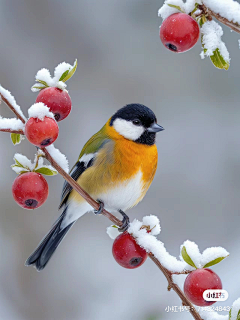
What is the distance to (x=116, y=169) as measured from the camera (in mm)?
1508

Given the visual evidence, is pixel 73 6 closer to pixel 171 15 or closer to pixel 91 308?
pixel 91 308

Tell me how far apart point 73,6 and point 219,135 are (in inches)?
73.8

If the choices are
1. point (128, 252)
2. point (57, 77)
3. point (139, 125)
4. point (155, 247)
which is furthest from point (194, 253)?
point (139, 125)

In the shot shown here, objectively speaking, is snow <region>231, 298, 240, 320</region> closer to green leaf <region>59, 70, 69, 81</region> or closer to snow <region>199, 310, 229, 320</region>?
snow <region>199, 310, 229, 320</region>

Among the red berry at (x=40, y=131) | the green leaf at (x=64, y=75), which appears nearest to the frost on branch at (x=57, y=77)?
the green leaf at (x=64, y=75)

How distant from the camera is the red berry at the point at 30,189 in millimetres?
975

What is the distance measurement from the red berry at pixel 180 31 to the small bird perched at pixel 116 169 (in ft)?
2.27

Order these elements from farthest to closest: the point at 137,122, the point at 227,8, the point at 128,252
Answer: the point at 137,122
the point at 128,252
the point at 227,8

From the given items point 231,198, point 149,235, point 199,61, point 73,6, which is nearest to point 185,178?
point 231,198

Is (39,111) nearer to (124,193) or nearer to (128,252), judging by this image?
(128,252)

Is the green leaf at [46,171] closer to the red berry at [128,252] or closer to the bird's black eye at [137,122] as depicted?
the red berry at [128,252]

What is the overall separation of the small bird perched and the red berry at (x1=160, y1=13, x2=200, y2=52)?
0.69 meters

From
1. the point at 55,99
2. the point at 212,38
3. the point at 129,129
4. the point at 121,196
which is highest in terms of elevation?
the point at 212,38

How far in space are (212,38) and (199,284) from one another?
19.3 inches
